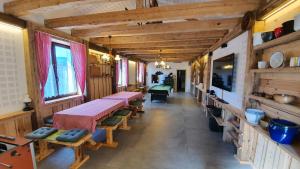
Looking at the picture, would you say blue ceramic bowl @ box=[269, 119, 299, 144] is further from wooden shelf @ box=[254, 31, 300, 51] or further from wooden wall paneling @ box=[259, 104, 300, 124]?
wooden shelf @ box=[254, 31, 300, 51]

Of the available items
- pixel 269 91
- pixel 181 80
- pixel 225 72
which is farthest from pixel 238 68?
pixel 181 80

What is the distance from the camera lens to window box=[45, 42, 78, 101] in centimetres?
353

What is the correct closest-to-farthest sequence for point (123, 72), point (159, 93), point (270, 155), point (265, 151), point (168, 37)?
point (270, 155) < point (265, 151) < point (168, 37) < point (159, 93) < point (123, 72)

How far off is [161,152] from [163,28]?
8.45 feet

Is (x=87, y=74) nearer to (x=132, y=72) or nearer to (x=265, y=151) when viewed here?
(x=265, y=151)

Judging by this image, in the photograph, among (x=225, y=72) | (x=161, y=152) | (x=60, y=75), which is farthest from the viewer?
(x=60, y=75)

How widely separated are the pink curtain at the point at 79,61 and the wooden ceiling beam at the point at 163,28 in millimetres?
361

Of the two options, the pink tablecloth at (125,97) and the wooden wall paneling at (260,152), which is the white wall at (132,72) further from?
the wooden wall paneling at (260,152)

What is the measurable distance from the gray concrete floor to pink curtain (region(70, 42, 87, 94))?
1.87 metres

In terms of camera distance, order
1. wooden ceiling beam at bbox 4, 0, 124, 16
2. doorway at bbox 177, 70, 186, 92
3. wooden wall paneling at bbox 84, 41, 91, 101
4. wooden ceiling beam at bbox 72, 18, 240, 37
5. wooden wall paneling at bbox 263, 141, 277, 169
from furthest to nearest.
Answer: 1. doorway at bbox 177, 70, 186, 92
2. wooden wall paneling at bbox 84, 41, 91, 101
3. wooden ceiling beam at bbox 72, 18, 240, 37
4. wooden ceiling beam at bbox 4, 0, 124, 16
5. wooden wall paneling at bbox 263, 141, 277, 169

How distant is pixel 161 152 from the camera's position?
9.12ft

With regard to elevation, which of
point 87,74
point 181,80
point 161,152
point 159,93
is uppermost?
point 87,74

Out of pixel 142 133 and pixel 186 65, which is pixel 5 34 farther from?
pixel 186 65

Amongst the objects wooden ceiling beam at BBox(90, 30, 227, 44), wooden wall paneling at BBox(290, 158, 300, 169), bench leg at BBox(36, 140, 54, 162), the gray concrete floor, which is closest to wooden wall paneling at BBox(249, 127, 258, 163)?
the gray concrete floor
